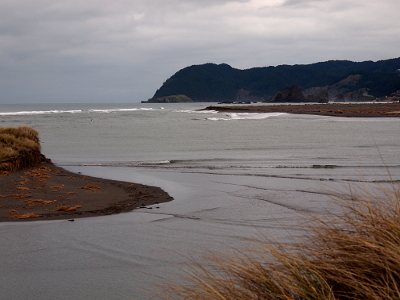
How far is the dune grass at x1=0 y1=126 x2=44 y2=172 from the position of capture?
41.6ft

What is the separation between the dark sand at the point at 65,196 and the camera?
8.62m

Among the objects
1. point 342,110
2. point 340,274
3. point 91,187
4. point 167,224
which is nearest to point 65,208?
point 91,187

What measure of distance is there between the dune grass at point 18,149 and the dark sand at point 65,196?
43cm

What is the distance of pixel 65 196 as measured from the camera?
32.8 feet

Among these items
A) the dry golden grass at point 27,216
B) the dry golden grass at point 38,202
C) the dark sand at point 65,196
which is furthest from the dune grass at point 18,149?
the dry golden grass at point 27,216

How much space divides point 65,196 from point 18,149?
4.25m

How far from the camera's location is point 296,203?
9219 millimetres

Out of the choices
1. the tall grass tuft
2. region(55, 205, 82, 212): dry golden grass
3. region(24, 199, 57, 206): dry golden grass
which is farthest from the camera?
region(24, 199, 57, 206): dry golden grass

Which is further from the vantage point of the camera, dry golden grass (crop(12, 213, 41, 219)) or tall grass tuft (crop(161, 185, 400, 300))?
dry golden grass (crop(12, 213, 41, 219))

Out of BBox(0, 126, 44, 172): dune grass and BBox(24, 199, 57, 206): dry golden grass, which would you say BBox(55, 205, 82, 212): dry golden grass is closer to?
BBox(24, 199, 57, 206): dry golden grass

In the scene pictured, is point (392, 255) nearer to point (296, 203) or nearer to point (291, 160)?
point (296, 203)

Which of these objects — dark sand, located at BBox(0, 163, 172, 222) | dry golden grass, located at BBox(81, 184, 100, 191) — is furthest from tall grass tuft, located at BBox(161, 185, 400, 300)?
dry golden grass, located at BBox(81, 184, 100, 191)

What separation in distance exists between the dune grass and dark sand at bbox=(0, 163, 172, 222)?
1.40 feet

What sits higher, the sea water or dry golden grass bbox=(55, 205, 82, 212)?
dry golden grass bbox=(55, 205, 82, 212)
